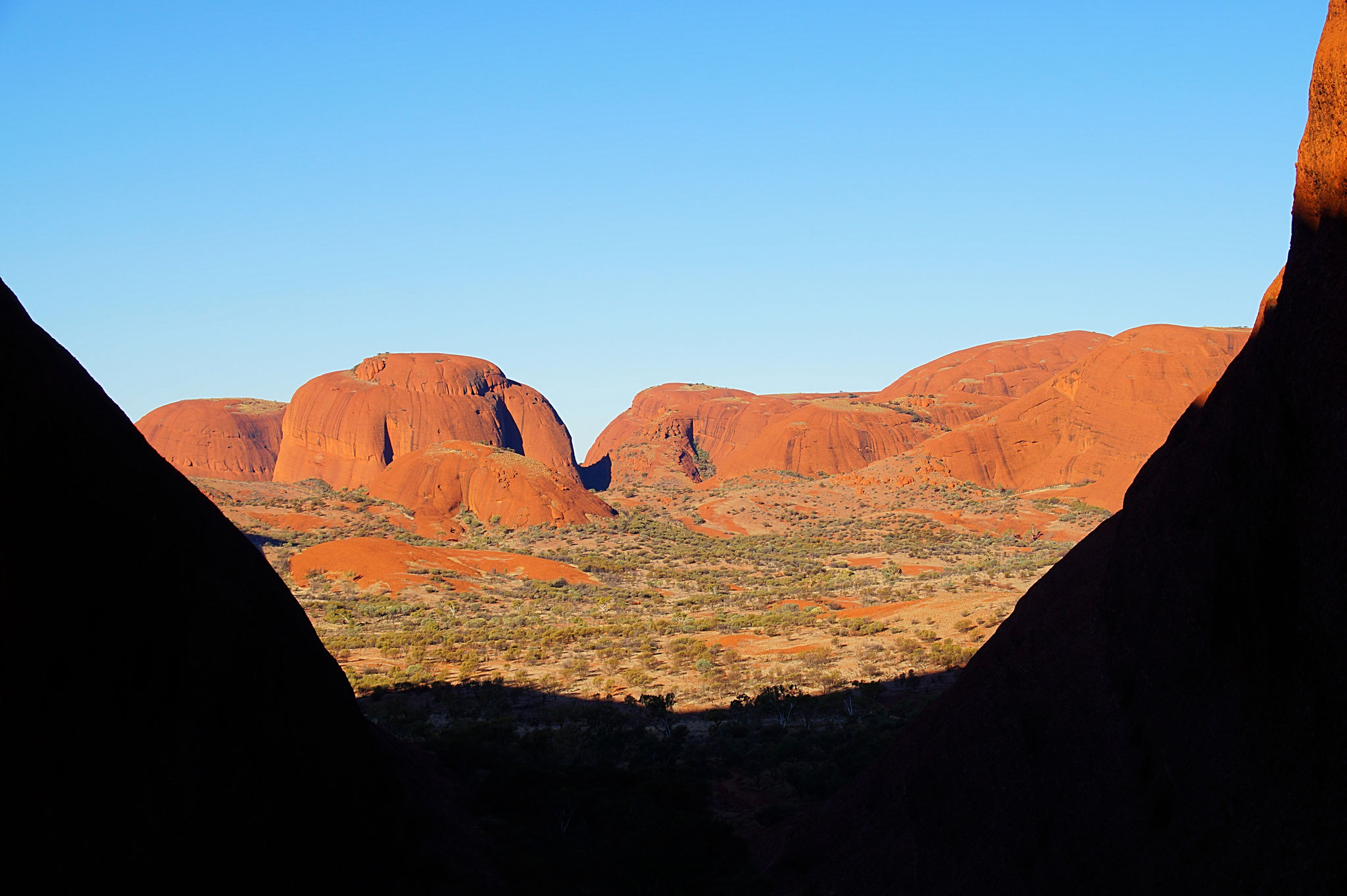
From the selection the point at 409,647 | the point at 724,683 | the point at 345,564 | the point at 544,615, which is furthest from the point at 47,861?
the point at 345,564

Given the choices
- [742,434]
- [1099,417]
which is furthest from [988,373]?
[1099,417]

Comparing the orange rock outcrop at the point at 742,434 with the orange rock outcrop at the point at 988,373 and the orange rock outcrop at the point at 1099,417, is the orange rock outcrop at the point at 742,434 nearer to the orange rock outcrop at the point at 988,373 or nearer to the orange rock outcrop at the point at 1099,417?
the orange rock outcrop at the point at 988,373

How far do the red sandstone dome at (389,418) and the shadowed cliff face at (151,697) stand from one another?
288ft

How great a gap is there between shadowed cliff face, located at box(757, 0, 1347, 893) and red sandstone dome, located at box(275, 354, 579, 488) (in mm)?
87774

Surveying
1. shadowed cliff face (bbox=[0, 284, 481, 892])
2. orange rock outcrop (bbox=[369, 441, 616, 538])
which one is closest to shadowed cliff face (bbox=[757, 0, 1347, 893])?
shadowed cliff face (bbox=[0, 284, 481, 892])

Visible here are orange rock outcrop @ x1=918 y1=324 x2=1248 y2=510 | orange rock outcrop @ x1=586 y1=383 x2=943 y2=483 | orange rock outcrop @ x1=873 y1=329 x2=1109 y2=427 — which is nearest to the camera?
orange rock outcrop @ x1=918 y1=324 x2=1248 y2=510

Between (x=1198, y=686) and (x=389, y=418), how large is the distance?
10069 cm

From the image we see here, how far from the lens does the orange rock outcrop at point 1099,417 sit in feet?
226

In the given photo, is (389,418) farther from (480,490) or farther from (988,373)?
(988,373)

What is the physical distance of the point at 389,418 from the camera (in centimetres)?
10031

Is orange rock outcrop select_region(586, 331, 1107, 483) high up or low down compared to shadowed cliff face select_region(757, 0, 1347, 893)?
up

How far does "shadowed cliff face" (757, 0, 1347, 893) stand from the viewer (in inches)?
201

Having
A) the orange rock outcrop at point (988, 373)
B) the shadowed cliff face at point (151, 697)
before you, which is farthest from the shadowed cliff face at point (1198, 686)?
the orange rock outcrop at point (988, 373)

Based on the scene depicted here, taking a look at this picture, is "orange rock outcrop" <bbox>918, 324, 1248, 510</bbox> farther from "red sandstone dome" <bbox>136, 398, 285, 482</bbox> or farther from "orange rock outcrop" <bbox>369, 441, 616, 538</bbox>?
"red sandstone dome" <bbox>136, 398, 285, 482</bbox>
